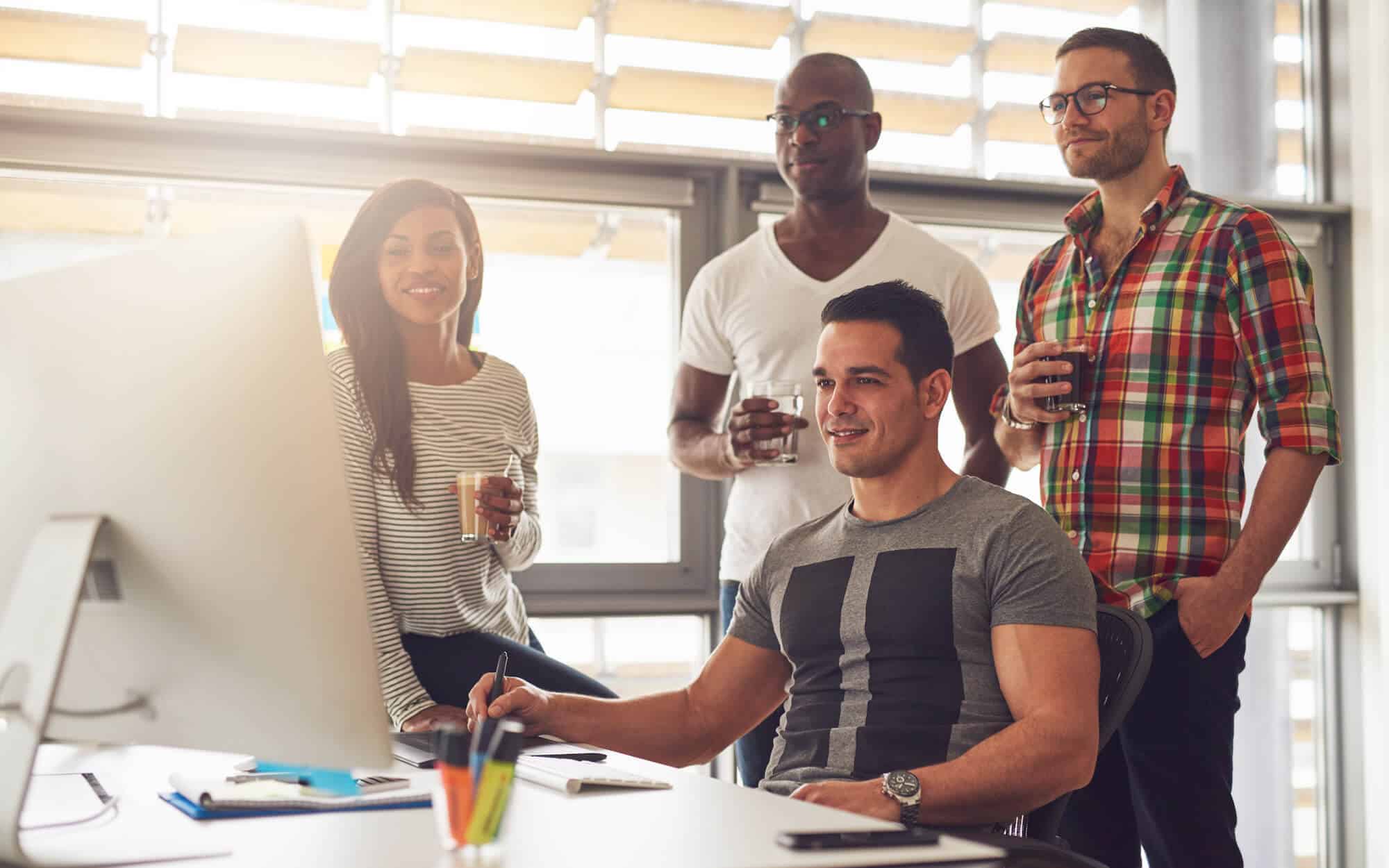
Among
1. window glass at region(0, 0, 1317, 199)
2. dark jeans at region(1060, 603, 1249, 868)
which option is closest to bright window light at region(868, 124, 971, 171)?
window glass at region(0, 0, 1317, 199)

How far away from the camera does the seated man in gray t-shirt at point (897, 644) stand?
5.07 feet

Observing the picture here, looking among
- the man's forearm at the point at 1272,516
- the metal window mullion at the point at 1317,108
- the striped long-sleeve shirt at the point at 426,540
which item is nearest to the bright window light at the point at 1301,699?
the metal window mullion at the point at 1317,108

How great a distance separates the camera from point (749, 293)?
8.87 ft

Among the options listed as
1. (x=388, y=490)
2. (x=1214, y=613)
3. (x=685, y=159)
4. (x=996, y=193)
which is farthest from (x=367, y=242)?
(x=996, y=193)

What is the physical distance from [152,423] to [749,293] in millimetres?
1826

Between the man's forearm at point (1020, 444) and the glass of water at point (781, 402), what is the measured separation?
0.38 metres

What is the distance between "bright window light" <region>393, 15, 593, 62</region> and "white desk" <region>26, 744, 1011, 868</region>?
7.65 feet

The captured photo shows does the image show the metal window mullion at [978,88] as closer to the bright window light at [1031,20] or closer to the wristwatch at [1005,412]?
the bright window light at [1031,20]

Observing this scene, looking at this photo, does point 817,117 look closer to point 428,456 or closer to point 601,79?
point 601,79

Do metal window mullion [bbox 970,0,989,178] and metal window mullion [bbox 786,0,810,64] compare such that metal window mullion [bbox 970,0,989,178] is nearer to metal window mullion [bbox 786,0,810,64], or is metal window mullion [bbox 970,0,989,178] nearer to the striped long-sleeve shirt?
metal window mullion [bbox 786,0,810,64]

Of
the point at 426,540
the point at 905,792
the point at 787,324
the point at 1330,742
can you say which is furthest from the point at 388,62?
the point at 1330,742

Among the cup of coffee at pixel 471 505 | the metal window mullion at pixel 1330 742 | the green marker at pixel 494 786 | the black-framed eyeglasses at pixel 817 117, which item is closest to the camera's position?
the green marker at pixel 494 786

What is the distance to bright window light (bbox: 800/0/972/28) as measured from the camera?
355 cm

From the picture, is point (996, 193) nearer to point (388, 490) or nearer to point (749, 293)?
point (749, 293)
